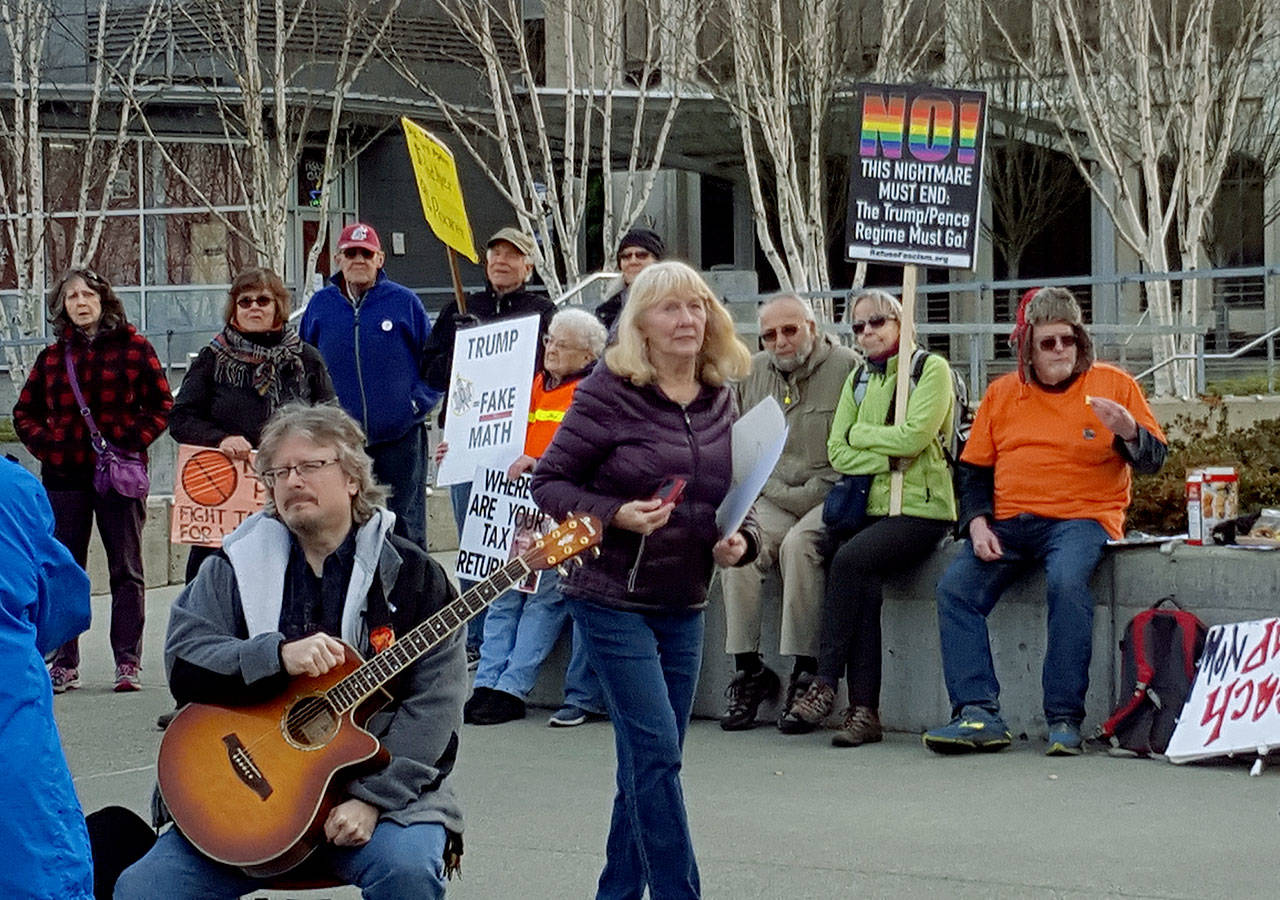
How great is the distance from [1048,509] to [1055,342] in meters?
0.66

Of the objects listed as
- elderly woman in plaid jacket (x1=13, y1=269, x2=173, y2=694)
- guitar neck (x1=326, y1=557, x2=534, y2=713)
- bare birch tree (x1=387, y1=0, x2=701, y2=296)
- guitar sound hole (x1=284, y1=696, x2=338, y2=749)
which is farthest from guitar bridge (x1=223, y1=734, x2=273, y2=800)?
bare birch tree (x1=387, y1=0, x2=701, y2=296)

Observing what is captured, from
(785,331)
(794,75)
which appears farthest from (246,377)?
(794,75)

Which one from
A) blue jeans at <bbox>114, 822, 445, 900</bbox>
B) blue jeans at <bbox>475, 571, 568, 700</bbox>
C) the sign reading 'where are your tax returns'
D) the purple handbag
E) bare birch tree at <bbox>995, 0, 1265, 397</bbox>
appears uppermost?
bare birch tree at <bbox>995, 0, 1265, 397</bbox>

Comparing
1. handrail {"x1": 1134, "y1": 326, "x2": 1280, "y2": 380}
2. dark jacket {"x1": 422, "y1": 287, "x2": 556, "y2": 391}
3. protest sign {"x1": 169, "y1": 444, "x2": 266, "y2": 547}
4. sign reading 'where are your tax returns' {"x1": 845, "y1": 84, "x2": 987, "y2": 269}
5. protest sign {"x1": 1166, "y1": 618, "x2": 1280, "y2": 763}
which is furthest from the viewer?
handrail {"x1": 1134, "y1": 326, "x2": 1280, "y2": 380}

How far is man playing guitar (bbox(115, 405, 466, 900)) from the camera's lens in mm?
4539

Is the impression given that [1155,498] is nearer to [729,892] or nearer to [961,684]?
[961,684]

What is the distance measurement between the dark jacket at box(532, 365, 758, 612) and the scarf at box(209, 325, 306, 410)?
3.67m

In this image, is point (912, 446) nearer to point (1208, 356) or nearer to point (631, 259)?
point (631, 259)

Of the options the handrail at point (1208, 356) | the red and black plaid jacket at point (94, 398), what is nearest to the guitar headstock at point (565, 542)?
the red and black plaid jacket at point (94, 398)

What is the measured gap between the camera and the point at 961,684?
8023 millimetres

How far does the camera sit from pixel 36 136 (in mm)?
23047

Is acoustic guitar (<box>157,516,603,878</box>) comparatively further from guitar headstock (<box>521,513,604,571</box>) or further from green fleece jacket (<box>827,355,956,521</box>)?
green fleece jacket (<box>827,355,956,521</box>)

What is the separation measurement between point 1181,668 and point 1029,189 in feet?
77.1

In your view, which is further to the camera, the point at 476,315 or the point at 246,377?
the point at 476,315
